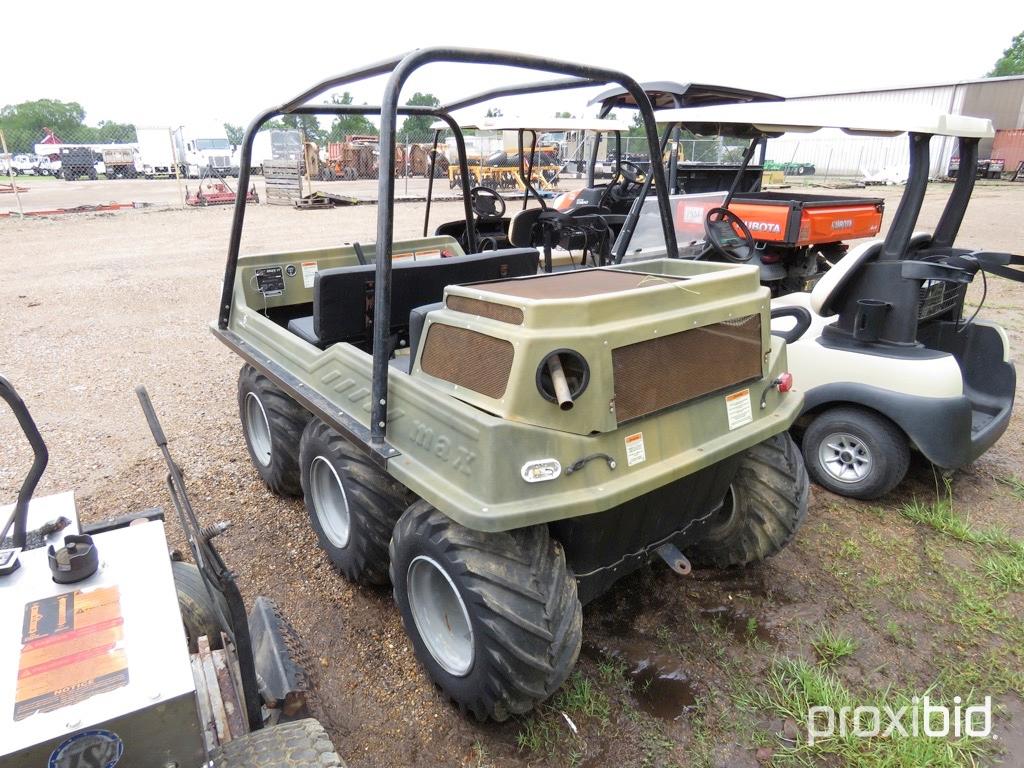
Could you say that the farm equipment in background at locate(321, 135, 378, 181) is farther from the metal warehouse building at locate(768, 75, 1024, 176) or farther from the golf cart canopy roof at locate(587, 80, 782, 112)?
the golf cart canopy roof at locate(587, 80, 782, 112)

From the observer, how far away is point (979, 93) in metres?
32.9

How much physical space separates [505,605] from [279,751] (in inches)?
28.7

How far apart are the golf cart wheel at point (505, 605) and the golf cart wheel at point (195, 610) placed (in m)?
0.59

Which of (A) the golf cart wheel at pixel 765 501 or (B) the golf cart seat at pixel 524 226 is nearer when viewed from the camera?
(A) the golf cart wheel at pixel 765 501

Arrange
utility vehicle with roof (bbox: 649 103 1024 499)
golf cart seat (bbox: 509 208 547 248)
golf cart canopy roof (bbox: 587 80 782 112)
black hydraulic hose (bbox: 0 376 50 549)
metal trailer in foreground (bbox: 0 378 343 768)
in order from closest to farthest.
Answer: metal trailer in foreground (bbox: 0 378 343 768) < black hydraulic hose (bbox: 0 376 50 549) < utility vehicle with roof (bbox: 649 103 1024 499) < golf cart seat (bbox: 509 208 547 248) < golf cart canopy roof (bbox: 587 80 782 112)

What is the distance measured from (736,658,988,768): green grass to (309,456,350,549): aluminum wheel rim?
1.71m

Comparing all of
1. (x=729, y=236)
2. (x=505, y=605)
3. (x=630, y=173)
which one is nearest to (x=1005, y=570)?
(x=505, y=605)

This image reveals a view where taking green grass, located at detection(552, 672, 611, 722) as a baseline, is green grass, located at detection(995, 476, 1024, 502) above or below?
above

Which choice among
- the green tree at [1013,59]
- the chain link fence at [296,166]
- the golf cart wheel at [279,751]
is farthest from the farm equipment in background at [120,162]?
the green tree at [1013,59]

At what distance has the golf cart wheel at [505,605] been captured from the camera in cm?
187

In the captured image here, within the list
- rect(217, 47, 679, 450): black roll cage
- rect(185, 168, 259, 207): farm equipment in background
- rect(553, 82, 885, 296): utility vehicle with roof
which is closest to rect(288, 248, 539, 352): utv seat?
rect(217, 47, 679, 450): black roll cage

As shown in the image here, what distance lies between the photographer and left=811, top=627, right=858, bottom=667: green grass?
8.17ft

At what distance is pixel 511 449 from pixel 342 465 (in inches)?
39.7

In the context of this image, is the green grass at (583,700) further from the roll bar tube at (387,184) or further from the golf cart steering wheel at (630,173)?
the golf cart steering wheel at (630,173)
